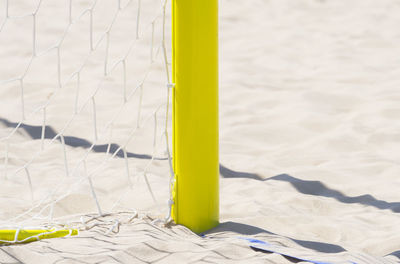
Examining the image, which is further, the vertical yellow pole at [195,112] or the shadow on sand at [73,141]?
the shadow on sand at [73,141]

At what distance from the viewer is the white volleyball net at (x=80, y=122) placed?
7.46 ft

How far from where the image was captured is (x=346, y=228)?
2193mm

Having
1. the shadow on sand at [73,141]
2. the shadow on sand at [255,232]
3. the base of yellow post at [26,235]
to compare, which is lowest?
the shadow on sand at [255,232]

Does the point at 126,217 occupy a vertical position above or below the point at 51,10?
below

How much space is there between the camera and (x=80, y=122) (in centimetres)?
338

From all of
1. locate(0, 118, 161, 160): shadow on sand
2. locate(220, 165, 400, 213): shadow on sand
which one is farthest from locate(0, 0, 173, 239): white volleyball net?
locate(220, 165, 400, 213): shadow on sand

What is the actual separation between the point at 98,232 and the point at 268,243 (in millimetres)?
533

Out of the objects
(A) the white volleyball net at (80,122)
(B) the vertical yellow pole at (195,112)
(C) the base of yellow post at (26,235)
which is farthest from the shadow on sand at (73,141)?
(C) the base of yellow post at (26,235)

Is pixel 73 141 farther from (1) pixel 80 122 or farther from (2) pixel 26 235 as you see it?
(2) pixel 26 235

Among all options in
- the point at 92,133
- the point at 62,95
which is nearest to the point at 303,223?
the point at 92,133

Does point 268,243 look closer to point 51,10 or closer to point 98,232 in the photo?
point 98,232

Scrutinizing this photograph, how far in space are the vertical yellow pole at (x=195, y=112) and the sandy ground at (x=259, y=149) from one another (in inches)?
3.5

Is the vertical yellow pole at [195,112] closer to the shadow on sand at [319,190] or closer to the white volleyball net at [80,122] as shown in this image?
the white volleyball net at [80,122]

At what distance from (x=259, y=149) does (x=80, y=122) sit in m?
0.98
